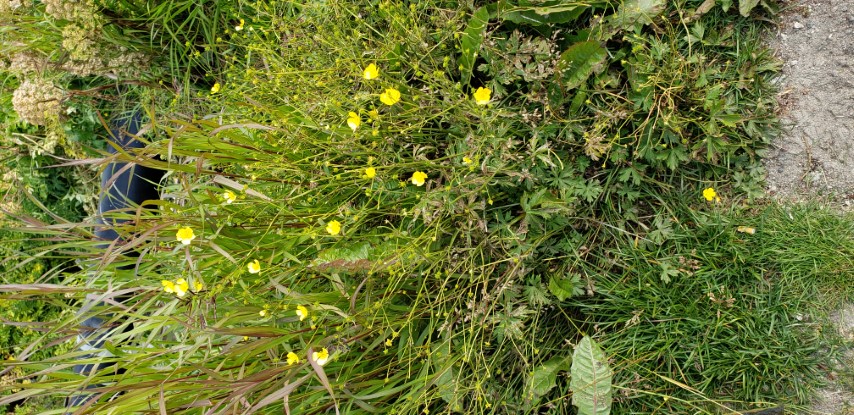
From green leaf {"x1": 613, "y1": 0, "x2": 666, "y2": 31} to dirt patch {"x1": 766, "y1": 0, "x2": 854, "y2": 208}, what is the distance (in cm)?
47

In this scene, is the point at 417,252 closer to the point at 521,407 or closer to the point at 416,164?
the point at 416,164

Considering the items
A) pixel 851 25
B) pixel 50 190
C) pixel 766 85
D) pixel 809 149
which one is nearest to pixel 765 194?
pixel 809 149

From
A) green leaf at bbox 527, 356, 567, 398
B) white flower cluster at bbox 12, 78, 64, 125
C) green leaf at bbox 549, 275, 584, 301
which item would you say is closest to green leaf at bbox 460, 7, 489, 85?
green leaf at bbox 549, 275, 584, 301

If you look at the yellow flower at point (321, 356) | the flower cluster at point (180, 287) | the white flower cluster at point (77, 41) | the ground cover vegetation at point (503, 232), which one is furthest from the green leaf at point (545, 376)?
the white flower cluster at point (77, 41)

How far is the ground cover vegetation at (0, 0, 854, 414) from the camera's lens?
6.38 feet

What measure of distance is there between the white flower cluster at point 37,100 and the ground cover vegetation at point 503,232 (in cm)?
112

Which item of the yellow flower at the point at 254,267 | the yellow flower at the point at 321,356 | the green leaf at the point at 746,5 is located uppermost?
the green leaf at the point at 746,5

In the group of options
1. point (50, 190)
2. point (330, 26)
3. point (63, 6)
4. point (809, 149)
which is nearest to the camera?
point (809, 149)

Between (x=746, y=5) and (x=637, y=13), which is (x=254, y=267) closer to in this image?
(x=637, y=13)

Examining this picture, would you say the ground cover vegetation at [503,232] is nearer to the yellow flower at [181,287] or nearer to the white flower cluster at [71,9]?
the yellow flower at [181,287]

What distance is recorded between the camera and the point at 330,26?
92.4 inches

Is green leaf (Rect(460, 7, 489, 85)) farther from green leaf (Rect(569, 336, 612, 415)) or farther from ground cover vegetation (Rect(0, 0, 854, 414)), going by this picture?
green leaf (Rect(569, 336, 612, 415))

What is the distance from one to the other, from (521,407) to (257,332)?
104cm

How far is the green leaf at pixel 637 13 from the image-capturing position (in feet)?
6.62
